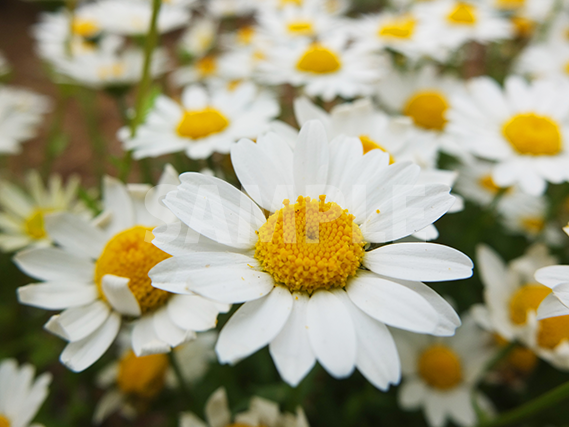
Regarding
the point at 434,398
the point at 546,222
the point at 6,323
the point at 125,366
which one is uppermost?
the point at 546,222

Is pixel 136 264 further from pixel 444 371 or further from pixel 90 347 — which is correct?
pixel 444 371

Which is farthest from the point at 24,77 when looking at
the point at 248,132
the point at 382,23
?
the point at 248,132

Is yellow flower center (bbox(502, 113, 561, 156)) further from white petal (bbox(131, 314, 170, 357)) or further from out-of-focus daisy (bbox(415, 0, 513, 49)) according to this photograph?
white petal (bbox(131, 314, 170, 357))

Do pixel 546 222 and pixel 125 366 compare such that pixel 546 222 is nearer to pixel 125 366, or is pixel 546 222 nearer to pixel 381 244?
pixel 381 244

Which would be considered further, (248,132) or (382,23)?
(382,23)

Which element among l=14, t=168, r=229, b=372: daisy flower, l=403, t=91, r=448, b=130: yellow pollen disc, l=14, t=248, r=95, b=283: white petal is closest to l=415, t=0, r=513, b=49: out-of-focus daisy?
l=403, t=91, r=448, b=130: yellow pollen disc

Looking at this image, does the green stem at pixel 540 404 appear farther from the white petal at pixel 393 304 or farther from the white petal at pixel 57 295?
the white petal at pixel 57 295
